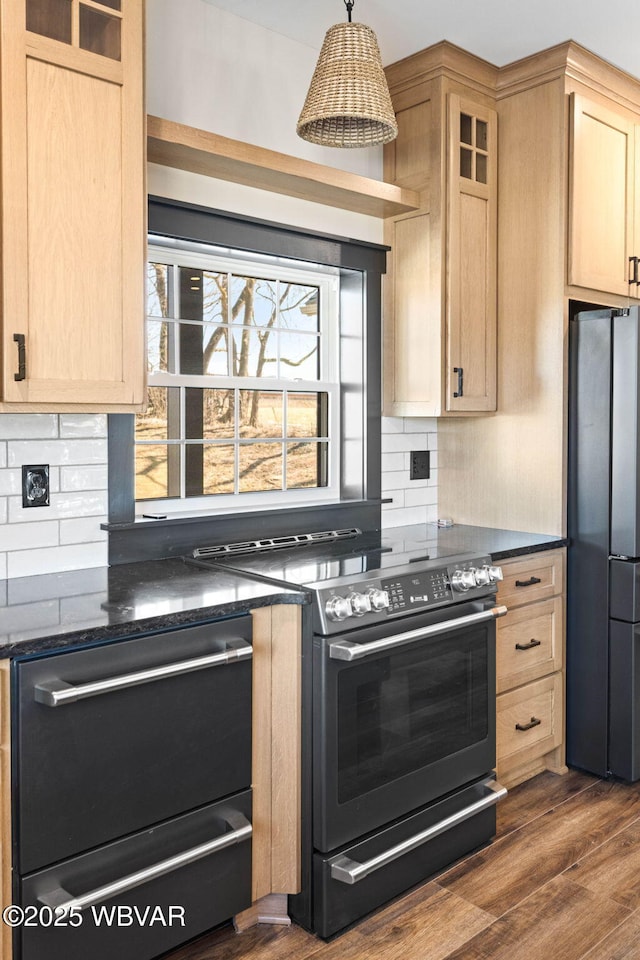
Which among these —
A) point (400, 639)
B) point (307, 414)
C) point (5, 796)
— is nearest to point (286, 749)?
point (400, 639)

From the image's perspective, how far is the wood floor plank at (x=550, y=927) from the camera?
2033 millimetres

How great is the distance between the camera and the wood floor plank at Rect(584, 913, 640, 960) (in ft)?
6.59

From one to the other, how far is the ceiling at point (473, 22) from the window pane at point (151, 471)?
1499 millimetres

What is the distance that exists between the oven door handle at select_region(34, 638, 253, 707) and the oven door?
0.24 metres

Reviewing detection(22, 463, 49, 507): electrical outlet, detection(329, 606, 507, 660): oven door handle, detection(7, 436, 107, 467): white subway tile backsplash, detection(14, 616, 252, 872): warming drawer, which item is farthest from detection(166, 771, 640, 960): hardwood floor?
detection(7, 436, 107, 467): white subway tile backsplash

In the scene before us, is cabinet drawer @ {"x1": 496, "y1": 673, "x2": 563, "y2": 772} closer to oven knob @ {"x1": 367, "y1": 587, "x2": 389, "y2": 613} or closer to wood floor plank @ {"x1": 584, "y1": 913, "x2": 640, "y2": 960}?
wood floor plank @ {"x1": 584, "y1": 913, "x2": 640, "y2": 960}

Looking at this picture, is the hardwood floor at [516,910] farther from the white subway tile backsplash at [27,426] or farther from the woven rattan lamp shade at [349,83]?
the woven rattan lamp shade at [349,83]

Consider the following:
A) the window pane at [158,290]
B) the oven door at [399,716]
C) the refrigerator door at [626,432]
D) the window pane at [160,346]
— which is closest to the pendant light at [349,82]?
the window pane at [158,290]

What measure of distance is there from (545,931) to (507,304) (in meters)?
2.23

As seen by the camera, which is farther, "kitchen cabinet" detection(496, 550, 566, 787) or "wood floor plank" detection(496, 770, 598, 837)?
"kitchen cabinet" detection(496, 550, 566, 787)

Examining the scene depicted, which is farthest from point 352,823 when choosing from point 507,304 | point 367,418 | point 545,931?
point 507,304

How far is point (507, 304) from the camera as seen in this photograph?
10.6 ft

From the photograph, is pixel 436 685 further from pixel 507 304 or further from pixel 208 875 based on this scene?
pixel 507 304

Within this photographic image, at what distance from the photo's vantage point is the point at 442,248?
302 cm
